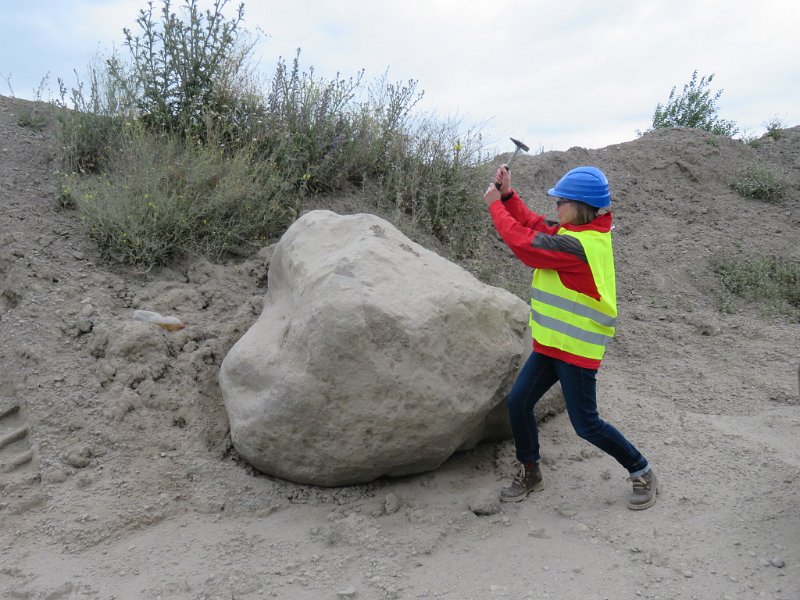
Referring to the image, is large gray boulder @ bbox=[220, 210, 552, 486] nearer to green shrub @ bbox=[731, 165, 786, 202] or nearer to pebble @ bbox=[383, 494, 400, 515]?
pebble @ bbox=[383, 494, 400, 515]

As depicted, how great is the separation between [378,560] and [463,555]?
1.32ft

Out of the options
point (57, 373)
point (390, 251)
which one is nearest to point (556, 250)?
point (390, 251)

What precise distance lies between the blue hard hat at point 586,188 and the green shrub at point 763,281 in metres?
3.60

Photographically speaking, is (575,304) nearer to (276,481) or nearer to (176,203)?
(276,481)

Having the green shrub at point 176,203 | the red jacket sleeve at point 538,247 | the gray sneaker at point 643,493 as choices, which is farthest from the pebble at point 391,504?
the green shrub at point 176,203

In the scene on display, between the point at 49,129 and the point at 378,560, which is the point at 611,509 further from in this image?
the point at 49,129

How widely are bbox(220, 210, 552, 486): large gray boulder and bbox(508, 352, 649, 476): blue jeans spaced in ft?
0.69

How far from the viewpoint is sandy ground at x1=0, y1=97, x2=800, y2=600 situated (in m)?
3.15

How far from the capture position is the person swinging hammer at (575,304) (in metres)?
3.35

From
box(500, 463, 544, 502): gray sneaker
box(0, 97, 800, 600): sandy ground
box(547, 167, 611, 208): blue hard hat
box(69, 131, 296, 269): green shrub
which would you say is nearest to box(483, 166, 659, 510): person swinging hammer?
box(547, 167, 611, 208): blue hard hat

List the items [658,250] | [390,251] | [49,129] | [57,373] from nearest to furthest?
[390,251] → [57,373] → [49,129] → [658,250]

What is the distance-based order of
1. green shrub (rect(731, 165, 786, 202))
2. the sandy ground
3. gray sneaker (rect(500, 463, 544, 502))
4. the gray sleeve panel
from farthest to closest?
green shrub (rect(731, 165, 786, 202)) → gray sneaker (rect(500, 463, 544, 502)) → the gray sleeve panel → the sandy ground

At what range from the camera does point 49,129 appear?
631 cm

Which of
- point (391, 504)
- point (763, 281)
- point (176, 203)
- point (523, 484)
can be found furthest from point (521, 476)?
point (763, 281)
